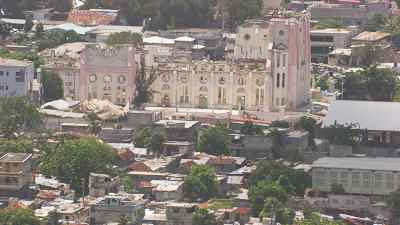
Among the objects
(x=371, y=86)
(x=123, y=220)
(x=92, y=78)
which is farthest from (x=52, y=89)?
(x=123, y=220)

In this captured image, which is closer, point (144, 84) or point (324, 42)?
point (144, 84)

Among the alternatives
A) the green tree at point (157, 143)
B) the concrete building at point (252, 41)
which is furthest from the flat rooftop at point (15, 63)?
the green tree at point (157, 143)

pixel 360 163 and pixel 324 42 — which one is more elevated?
pixel 324 42

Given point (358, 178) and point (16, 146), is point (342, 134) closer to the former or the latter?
point (358, 178)

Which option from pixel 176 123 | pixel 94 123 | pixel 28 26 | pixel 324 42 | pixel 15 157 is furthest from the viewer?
pixel 28 26

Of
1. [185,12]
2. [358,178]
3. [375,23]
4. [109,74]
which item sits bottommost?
[358,178]

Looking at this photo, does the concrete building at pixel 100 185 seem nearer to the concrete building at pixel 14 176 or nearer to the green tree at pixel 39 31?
the concrete building at pixel 14 176

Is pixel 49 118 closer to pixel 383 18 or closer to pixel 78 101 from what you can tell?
pixel 78 101
